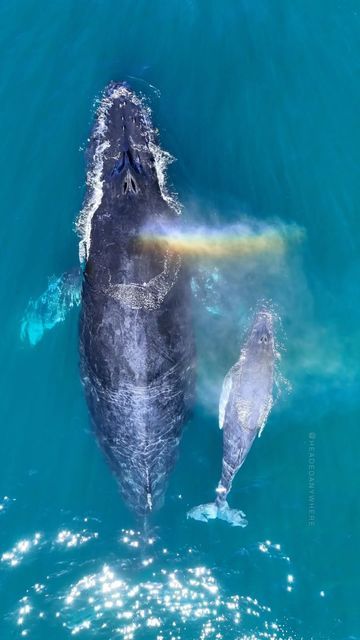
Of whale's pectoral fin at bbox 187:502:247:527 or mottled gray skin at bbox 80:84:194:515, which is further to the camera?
whale's pectoral fin at bbox 187:502:247:527

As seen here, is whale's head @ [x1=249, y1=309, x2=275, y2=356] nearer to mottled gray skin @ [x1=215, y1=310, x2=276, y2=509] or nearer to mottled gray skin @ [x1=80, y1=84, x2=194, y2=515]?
mottled gray skin @ [x1=215, y1=310, x2=276, y2=509]

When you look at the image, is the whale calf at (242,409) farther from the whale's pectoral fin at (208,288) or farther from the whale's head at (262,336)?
the whale's pectoral fin at (208,288)

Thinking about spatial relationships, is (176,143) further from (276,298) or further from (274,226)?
(276,298)

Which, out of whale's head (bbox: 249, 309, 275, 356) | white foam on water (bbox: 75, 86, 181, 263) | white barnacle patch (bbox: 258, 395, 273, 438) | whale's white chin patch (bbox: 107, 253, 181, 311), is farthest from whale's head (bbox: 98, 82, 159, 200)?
white barnacle patch (bbox: 258, 395, 273, 438)

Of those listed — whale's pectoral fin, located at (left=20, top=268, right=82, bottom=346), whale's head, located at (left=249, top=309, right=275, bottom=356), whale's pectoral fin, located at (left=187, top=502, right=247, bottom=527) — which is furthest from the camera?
whale's pectoral fin, located at (left=20, top=268, right=82, bottom=346)

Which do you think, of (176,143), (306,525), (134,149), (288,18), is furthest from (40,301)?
(288,18)

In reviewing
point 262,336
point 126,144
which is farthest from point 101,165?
point 262,336

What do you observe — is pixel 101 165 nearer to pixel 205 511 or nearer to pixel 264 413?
pixel 264 413
